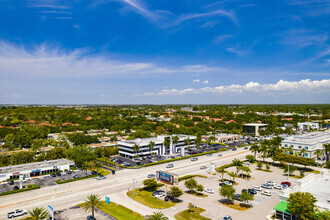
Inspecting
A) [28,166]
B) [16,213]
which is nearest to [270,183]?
[16,213]

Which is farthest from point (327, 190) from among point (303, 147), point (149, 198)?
point (303, 147)

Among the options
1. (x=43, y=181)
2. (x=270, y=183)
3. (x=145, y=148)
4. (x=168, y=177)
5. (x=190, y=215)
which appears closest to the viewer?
(x=190, y=215)

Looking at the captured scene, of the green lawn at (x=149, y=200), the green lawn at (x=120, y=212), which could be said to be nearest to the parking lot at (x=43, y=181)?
the green lawn at (x=120, y=212)

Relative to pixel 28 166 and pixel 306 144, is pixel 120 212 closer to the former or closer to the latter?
pixel 28 166

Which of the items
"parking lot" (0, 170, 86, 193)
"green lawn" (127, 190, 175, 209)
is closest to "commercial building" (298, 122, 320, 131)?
"green lawn" (127, 190, 175, 209)

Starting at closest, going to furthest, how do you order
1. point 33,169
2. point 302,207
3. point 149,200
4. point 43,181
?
point 302,207
point 149,200
point 43,181
point 33,169

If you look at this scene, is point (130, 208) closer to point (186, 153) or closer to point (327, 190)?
point (327, 190)

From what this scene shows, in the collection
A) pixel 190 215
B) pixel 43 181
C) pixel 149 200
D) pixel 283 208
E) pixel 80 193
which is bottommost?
pixel 43 181
